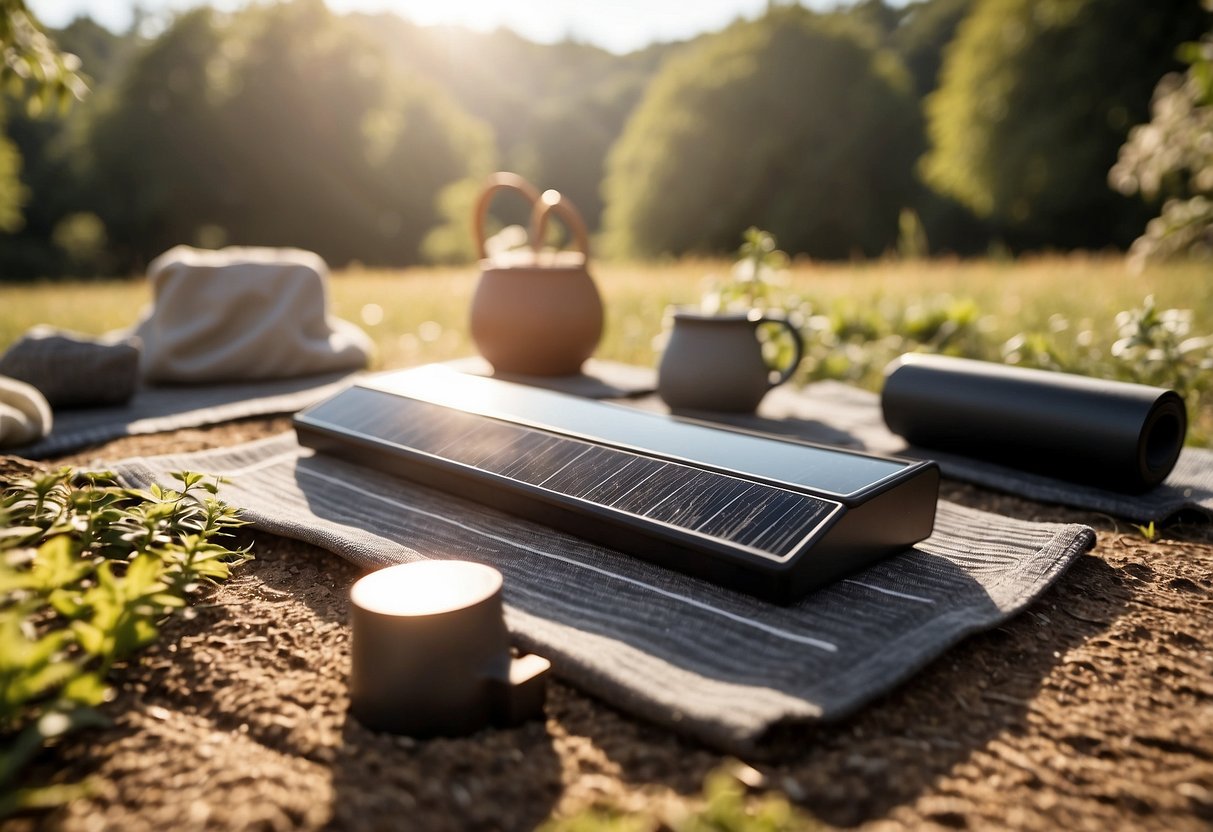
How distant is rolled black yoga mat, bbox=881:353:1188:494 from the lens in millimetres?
2141

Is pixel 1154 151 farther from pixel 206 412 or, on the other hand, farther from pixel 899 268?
pixel 206 412

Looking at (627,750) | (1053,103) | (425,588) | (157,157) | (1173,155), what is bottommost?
(627,750)

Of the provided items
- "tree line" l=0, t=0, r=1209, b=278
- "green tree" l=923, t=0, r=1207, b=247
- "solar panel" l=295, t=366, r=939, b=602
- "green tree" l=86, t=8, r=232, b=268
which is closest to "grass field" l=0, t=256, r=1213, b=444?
"solar panel" l=295, t=366, r=939, b=602

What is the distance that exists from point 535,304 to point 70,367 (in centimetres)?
185

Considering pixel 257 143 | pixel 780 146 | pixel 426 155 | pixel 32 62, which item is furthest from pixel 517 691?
pixel 426 155

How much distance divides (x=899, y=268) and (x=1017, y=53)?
1326cm

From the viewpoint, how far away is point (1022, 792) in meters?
1.10

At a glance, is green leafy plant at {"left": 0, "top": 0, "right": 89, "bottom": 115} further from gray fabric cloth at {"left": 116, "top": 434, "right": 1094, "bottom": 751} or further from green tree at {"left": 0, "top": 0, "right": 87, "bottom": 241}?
gray fabric cloth at {"left": 116, "top": 434, "right": 1094, "bottom": 751}

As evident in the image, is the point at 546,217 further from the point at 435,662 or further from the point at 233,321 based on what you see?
the point at 435,662

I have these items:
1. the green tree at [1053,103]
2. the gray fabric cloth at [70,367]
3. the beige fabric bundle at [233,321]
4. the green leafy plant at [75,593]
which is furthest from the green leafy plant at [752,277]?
the green tree at [1053,103]

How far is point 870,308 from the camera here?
16.7 feet

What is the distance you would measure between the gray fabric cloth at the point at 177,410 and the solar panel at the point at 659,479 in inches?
35.4

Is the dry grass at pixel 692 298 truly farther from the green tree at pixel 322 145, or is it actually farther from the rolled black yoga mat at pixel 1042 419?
the green tree at pixel 322 145

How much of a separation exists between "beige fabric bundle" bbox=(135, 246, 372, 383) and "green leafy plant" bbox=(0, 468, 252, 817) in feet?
6.00
